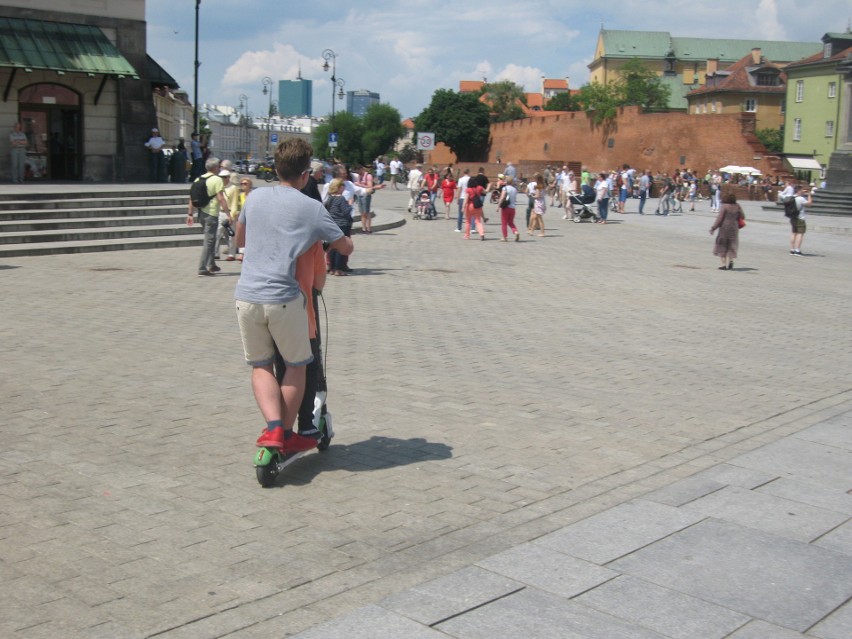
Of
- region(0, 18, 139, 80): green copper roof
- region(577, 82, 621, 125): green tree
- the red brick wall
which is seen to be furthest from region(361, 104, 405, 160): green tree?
region(0, 18, 139, 80): green copper roof

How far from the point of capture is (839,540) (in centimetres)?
477

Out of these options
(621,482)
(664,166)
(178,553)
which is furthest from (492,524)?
(664,166)

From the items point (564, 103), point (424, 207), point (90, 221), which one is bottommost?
point (90, 221)

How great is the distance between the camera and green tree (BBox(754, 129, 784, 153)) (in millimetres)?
91125

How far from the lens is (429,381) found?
8.20 meters

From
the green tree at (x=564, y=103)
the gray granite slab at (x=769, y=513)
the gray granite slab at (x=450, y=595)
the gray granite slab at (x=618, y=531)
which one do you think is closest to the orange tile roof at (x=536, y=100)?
the green tree at (x=564, y=103)

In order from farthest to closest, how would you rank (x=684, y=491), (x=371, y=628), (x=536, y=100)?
(x=536, y=100) < (x=684, y=491) < (x=371, y=628)

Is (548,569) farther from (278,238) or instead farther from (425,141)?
(425,141)

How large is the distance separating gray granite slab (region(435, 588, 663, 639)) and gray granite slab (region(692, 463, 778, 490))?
2.09 m

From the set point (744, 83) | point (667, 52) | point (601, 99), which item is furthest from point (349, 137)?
point (744, 83)

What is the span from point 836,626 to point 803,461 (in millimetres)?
2446

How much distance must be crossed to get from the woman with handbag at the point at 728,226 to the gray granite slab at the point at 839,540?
14.5m

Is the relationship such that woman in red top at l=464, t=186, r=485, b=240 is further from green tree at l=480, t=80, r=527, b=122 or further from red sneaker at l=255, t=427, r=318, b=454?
green tree at l=480, t=80, r=527, b=122

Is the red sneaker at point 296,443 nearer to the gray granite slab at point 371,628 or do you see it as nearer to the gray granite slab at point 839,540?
the gray granite slab at point 371,628
